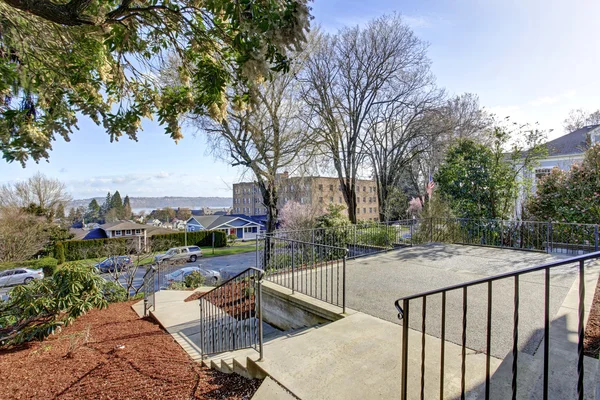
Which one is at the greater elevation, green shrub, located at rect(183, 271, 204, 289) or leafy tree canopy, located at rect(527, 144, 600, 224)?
leafy tree canopy, located at rect(527, 144, 600, 224)

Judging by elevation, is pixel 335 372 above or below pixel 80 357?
above

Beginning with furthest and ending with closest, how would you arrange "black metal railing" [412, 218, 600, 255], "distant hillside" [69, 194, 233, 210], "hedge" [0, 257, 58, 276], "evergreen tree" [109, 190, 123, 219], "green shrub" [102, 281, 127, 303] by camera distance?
1. "distant hillside" [69, 194, 233, 210]
2. "evergreen tree" [109, 190, 123, 219]
3. "hedge" [0, 257, 58, 276]
4. "green shrub" [102, 281, 127, 303]
5. "black metal railing" [412, 218, 600, 255]

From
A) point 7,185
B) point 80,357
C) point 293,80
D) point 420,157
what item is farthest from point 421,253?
point 7,185

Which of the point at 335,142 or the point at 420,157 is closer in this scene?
the point at 335,142

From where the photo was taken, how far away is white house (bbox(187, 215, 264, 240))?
41128 mm

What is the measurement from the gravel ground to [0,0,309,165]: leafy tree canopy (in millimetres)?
3546

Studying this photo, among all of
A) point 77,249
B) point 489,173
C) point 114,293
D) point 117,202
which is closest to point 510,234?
point 489,173

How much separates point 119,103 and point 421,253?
7669 millimetres

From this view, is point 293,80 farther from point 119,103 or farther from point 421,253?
point 119,103

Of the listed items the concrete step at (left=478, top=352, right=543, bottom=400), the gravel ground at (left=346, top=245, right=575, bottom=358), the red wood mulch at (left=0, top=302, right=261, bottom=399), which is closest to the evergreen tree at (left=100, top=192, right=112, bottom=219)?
the red wood mulch at (left=0, top=302, right=261, bottom=399)

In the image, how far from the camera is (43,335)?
4.95m

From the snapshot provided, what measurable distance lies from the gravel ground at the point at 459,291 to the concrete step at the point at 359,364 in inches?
17.7

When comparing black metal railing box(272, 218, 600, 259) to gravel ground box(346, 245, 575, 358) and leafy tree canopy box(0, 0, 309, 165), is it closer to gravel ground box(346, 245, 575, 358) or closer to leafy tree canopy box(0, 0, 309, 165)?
gravel ground box(346, 245, 575, 358)

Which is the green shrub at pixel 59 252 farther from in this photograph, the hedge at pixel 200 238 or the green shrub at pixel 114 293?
the green shrub at pixel 114 293
